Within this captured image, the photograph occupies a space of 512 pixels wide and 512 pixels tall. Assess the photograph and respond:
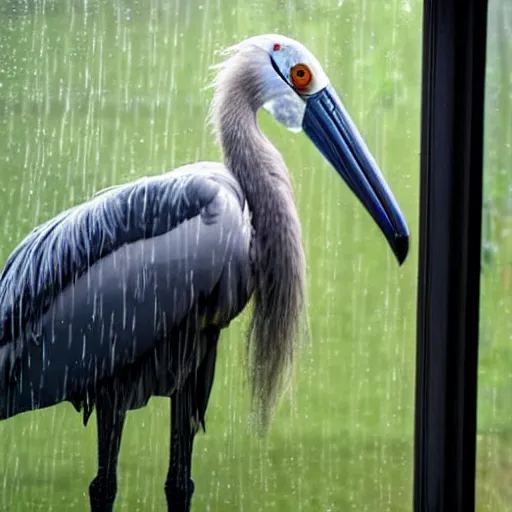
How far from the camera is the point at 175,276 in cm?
198

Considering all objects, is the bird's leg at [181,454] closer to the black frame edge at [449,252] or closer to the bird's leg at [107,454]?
the bird's leg at [107,454]

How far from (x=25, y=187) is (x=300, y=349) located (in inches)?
28.0

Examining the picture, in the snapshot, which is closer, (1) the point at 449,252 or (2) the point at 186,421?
(2) the point at 186,421

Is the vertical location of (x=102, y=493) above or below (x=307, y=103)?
below

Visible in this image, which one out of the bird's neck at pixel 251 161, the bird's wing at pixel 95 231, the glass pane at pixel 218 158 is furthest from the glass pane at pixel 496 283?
the bird's wing at pixel 95 231

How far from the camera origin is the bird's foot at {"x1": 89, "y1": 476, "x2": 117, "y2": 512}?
2.02 m

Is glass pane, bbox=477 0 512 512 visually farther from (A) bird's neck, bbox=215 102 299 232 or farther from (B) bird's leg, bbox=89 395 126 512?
(B) bird's leg, bbox=89 395 126 512

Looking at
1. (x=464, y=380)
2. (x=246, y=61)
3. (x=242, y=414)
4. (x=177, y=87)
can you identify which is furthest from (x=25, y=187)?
(x=464, y=380)

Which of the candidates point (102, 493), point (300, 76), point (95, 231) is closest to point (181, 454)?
point (102, 493)

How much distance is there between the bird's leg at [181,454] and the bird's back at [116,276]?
0.15 meters

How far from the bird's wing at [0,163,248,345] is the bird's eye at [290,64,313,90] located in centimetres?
27

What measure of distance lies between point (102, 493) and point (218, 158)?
0.79 metres

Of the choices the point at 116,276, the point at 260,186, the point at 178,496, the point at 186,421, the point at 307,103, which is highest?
the point at 307,103

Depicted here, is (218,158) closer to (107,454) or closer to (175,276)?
(175,276)
